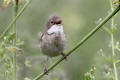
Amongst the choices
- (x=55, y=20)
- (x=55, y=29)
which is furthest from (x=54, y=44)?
(x=55, y=20)

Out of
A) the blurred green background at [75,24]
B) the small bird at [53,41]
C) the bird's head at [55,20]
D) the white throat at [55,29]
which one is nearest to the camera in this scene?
the bird's head at [55,20]

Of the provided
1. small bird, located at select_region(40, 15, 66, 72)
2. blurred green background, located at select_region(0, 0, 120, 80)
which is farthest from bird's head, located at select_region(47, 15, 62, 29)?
blurred green background, located at select_region(0, 0, 120, 80)

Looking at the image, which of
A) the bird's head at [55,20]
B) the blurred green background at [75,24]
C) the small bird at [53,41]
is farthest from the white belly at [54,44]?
the blurred green background at [75,24]

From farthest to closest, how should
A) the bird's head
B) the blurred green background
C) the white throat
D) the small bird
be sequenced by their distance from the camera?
1. the blurred green background
2. the small bird
3. the white throat
4. the bird's head

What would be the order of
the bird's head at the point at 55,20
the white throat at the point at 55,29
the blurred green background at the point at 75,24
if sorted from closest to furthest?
the bird's head at the point at 55,20 → the white throat at the point at 55,29 → the blurred green background at the point at 75,24

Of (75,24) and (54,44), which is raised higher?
(75,24)

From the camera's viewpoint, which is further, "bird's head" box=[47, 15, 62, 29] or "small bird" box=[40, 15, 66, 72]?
"small bird" box=[40, 15, 66, 72]

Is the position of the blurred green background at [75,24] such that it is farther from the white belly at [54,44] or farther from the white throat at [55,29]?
the white throat at [55,29]

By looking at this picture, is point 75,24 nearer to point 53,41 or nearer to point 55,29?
point 53,41

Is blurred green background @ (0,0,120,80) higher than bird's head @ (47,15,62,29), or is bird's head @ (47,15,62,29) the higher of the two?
blurred green background @ (0,0,120,80)

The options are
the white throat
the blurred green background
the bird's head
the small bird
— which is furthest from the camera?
the blurred green background

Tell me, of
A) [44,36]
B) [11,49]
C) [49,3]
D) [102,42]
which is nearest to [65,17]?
[49,3]

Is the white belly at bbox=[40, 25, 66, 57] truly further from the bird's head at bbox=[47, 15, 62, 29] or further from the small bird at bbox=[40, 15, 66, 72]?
the bird's head at bbox=[47, 15, 62, 29]

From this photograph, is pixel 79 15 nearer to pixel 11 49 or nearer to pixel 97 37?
pixel 97 37
